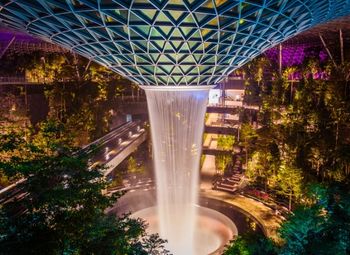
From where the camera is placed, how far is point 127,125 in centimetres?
4394

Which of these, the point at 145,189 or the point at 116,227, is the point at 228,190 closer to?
the point at 145,189

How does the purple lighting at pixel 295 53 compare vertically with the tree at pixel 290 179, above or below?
above

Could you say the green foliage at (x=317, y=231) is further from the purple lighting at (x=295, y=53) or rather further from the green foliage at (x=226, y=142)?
the purple lighting at (x=295, y=53)

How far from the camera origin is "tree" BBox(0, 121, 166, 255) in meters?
9.20

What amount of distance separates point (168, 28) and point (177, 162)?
21931mm

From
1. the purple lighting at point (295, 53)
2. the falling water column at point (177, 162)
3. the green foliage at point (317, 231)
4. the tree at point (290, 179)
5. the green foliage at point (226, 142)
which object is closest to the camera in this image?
the green foliage at point (317, 231)

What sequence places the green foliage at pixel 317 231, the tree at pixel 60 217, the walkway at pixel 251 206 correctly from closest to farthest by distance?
1. the green foliage at pixel 317 231
2. the tree at pixel 60 217
3. the walkway at pixel 251 206

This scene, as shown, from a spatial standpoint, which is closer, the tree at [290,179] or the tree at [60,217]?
the tree at [60,217]

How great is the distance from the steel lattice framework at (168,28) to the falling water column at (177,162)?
97.4 inches

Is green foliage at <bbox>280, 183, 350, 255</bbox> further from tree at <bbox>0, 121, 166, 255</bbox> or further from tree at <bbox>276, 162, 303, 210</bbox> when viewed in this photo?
tree at <bbox>276, 162, 303, 210</bbox>

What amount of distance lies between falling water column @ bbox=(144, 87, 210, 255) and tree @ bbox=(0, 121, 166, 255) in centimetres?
1080

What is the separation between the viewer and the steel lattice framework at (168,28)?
1363cm

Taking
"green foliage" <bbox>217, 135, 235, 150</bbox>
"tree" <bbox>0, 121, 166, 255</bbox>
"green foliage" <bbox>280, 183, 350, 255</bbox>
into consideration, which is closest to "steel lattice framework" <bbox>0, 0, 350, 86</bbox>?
"tree" <bbox>0, 121, 166, 255</bbox>

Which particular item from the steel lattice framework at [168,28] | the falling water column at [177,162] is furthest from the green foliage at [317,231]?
the falling water column at [177,162]
